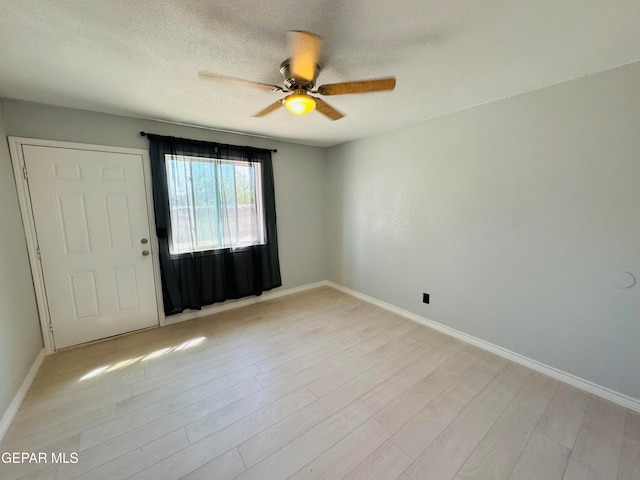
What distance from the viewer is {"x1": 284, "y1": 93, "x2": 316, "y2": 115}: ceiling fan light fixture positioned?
1.58 m

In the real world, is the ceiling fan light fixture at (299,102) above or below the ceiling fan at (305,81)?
below

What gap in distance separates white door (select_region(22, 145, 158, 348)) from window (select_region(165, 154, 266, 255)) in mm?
315

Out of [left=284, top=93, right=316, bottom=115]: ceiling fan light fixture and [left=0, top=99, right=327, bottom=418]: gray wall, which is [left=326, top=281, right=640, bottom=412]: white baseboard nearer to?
[left=0, top=99, right=327, bottom=418]: gray wall

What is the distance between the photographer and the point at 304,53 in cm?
134

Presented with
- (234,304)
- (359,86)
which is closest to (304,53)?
(359,86)

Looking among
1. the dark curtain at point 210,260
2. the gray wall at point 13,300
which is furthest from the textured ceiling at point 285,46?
the gray wall at point 13,300

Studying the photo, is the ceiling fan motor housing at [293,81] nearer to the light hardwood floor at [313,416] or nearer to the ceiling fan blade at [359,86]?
the ceiling fan blade at [359,86]

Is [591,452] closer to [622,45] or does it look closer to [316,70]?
[622,45]

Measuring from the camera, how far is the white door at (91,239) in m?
2.29

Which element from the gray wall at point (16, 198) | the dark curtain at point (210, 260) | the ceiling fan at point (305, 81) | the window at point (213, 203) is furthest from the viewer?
the window at point (213, 203)

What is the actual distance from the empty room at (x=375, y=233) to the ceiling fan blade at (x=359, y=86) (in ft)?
0.07

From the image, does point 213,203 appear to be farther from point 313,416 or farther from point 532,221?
point 532,221

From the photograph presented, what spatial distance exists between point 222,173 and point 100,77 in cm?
141

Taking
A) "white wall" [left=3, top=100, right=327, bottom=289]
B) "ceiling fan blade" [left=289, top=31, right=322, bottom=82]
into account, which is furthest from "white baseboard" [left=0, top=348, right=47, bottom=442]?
"ceiling fan blade" [left=289, top=31, right=322, bottom=82]
